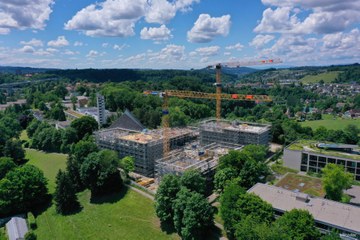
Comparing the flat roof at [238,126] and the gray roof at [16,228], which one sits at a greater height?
the flat roof at [238,126]

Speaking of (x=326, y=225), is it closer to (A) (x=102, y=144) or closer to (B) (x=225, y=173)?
(B) (x=225, y=173)

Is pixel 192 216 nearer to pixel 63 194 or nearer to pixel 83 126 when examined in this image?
pixel 63 194

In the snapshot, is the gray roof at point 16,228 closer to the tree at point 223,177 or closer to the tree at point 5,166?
the tree at point 5,166

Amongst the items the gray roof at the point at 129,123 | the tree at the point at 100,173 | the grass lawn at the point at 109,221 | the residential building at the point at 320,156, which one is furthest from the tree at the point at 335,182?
the gray roof at the point at 129,123

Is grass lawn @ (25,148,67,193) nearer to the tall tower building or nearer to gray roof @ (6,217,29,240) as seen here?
gray roof @ (6,217,29,240)

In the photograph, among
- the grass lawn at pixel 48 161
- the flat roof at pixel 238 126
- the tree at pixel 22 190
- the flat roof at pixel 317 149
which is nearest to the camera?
the tree at pixel 22 190

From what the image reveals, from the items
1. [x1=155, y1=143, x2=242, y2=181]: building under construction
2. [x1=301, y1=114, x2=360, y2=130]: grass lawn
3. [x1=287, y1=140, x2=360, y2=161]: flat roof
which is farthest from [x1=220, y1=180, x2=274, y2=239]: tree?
[x1=301, y1=114, x2=360, y2=130]: grass lawn

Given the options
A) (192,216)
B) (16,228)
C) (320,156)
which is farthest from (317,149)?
(16,228)

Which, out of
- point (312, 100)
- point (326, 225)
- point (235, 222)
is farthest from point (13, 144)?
point (312, 100)
